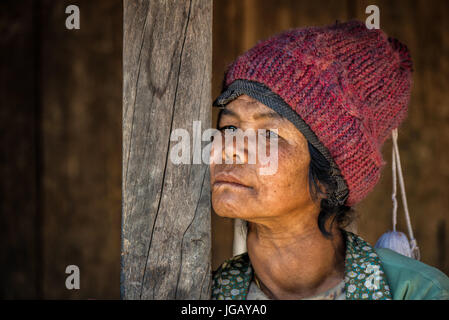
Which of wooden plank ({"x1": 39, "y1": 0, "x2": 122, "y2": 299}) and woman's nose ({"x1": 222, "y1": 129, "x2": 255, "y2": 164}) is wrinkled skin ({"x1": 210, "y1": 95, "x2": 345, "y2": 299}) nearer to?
woman's nose ({"x1": 222, "y1": 129, "x2": 255, "y2": 164})

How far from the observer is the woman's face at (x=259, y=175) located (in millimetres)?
1523

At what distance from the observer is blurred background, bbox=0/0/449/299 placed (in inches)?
152

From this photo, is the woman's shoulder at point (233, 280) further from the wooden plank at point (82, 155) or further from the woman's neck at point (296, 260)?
the wooden plank at point (82, 155)

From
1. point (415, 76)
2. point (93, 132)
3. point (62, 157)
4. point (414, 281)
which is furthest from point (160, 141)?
point (415, 76)

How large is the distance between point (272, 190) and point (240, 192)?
0.36 ft

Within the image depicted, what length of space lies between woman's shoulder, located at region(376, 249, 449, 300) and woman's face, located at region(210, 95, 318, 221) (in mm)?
411

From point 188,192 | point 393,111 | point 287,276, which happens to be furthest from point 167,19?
point 287,276

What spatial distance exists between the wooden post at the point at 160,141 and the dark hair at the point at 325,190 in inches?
16.5

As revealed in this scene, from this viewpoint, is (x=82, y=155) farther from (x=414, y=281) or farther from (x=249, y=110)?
(x=414, y=281)

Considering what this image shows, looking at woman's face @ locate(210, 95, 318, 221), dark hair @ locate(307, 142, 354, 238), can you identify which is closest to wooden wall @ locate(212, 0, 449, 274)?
dark hair @ locate(307, 142, 354, 238)

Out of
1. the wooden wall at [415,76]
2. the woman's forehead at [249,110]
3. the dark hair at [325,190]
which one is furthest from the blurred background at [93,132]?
the woman's forehead at [249,110]
